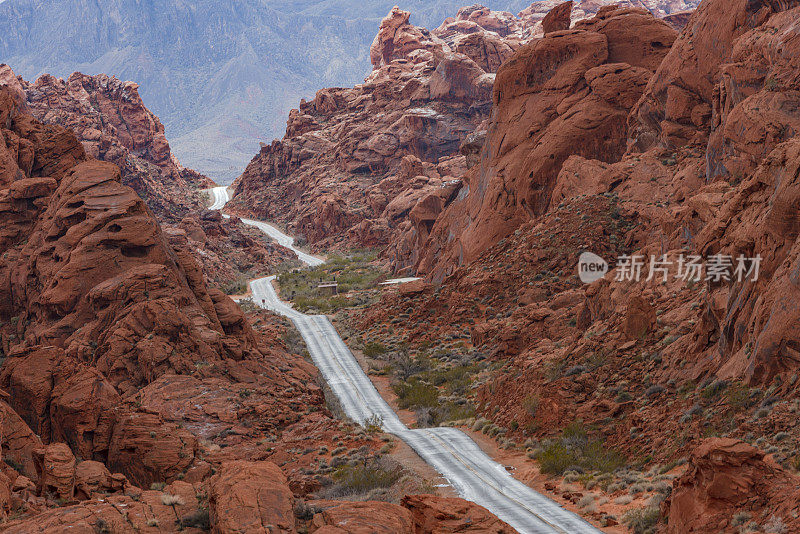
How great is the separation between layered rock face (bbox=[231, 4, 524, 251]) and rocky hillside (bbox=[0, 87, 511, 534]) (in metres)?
51.5

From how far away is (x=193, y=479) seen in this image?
19.8 m

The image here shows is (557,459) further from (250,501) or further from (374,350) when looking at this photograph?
(374,350)

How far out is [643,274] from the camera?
29672mm

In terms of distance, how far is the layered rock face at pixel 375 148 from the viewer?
9638 cm

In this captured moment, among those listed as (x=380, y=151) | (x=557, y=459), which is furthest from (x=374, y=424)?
(x=380, y=151)

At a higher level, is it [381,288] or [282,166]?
[282,166]

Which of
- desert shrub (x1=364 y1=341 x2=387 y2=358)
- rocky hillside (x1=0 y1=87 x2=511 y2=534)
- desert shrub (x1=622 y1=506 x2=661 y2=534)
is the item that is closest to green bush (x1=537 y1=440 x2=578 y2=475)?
rocky hillside (x1=0 y1=87 x2=511 y2=534)

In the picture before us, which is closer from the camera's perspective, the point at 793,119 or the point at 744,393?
the point at 744,393

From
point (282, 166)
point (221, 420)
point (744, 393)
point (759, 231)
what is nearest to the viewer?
point (744, 393)

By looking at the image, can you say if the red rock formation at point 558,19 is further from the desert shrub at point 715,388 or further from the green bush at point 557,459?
the desert shrub at point 715,388

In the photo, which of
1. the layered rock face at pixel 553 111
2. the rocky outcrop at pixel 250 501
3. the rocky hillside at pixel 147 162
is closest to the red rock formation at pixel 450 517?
the rocky outcrop at pixel 250 501

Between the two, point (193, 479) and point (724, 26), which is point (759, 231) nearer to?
point (193, 479)

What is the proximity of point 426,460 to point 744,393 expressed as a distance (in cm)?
1073

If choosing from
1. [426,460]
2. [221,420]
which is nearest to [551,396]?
[426,460]
